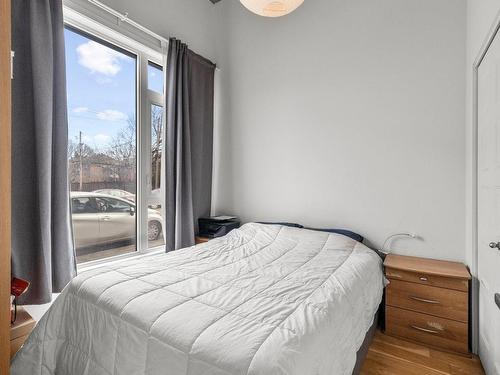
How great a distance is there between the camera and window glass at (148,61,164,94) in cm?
279

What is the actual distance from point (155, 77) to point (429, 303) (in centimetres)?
315

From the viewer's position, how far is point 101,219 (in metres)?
2.42

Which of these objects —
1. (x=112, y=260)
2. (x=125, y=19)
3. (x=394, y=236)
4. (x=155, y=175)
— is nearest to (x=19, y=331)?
(x=112, y=260)

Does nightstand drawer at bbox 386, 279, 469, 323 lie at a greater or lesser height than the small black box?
lesser

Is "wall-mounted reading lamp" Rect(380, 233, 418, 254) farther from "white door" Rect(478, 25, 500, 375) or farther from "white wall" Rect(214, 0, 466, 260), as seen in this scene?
"white door" Rect(478, 25, 500, 375)

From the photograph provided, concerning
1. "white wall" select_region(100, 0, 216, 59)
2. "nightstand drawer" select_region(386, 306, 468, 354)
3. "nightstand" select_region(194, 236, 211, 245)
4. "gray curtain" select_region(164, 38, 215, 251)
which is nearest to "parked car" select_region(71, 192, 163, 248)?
"gray curtain" select_region(164, 38, 215, 251)

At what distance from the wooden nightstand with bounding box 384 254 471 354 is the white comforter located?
23cm

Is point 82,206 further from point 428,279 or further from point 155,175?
point 428,279

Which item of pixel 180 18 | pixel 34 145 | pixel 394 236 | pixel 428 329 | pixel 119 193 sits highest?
pixel 180 18

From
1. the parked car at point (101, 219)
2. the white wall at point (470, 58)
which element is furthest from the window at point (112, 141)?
the white wall at point (470, 58)

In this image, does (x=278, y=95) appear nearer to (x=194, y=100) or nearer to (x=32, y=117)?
(x=194, y=100)

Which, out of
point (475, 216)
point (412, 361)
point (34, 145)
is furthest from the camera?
point (475, 216)

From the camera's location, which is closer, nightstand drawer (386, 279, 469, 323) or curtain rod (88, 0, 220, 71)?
nightstand drawer (386, 279, 469, 323)

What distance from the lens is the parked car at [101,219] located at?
225 centimetres
